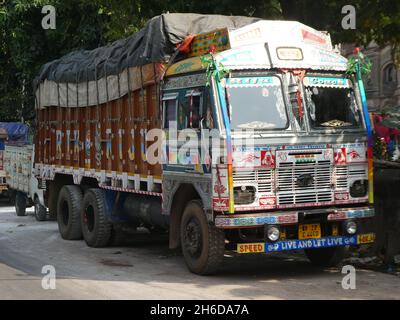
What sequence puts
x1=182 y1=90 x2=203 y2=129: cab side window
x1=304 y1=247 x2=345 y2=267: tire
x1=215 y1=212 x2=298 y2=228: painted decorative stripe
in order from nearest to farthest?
x1=215 y1=212 x2=298 y2=228: painted decorative stripe → x1=182 y1=90 x2=203 y2=129: cab side window → x1=304 y1=247 x2=345 y2=267: tire

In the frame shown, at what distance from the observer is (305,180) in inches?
351

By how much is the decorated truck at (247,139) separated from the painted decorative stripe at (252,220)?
2 cm

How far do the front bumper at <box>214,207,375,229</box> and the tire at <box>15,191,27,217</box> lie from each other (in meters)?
11.6

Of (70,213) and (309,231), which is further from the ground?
(309,231)

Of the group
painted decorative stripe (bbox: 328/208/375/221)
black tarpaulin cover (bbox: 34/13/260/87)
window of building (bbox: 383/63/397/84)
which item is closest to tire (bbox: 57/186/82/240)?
black tarpaulin cover (bbox: 34/13/260/87)

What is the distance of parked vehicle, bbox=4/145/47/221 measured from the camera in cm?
1778

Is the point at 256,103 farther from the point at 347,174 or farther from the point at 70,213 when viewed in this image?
the point at 70,213

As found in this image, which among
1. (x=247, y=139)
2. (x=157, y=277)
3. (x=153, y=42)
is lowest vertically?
(x=157, y=277)

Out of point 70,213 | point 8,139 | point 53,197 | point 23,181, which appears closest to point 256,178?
point 70,213

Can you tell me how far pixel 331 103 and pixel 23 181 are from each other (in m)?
11.7

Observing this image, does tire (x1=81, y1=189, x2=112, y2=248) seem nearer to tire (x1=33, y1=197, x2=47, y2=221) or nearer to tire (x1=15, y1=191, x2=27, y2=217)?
tire (x1=33, y1=197, x2=47, y2=221)

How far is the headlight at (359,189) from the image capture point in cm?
924

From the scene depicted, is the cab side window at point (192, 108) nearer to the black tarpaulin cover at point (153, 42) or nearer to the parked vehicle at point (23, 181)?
the black tarpaulin cover at point (153, 42)

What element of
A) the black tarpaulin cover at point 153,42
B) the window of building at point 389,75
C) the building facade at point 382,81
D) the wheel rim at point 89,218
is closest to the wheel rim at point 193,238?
the black tarpaulin cover at point 153,42
